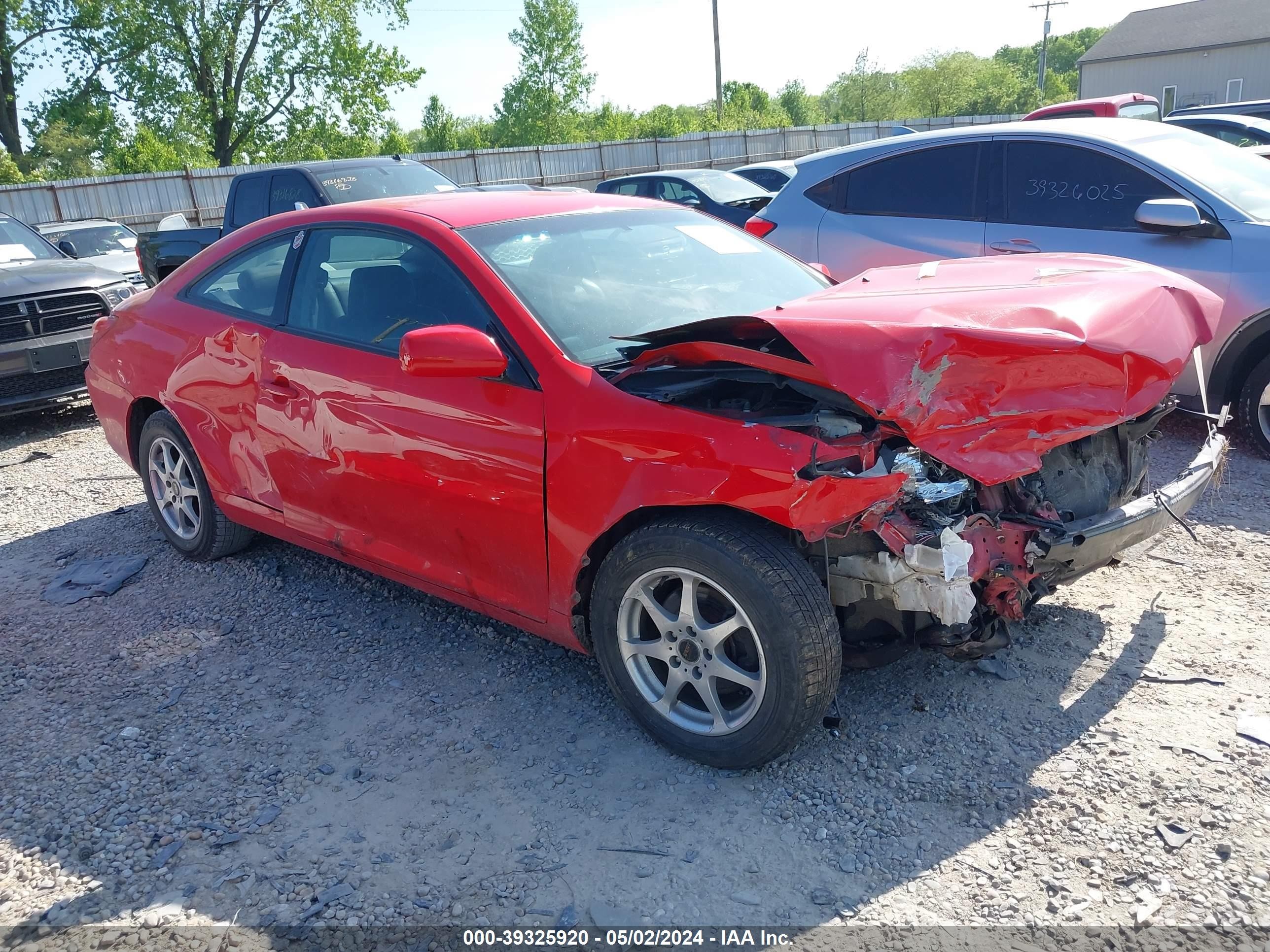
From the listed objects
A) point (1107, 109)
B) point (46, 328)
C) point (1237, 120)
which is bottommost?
point (46, 328)

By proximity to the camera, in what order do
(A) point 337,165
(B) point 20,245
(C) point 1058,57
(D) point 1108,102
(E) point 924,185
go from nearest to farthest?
1. (E) point 924,185
2. (D) point 1108,102
3. (B) point 20,245
4. (A) point 337,165
5. (C) point 1058,57

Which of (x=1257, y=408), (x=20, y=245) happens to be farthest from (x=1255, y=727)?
(x=20, y=245)

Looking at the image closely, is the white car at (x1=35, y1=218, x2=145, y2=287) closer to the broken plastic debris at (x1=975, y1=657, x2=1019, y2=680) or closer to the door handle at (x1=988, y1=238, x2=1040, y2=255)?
the door handle at (x1=988, y1=238, x2=1040, y2=255)

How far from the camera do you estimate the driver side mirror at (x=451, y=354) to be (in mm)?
3135

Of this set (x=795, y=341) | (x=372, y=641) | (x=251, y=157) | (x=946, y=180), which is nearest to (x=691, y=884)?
(x=795, y=341)

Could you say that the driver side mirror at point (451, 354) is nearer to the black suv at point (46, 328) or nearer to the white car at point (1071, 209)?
the white car at point (1071, 209)

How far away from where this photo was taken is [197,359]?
446cm

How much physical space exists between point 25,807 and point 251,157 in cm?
4070

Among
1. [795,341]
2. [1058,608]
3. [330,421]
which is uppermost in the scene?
[795,341]

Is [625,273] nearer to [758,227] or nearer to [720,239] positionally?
[720,239]

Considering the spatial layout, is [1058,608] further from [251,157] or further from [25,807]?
[251,157]

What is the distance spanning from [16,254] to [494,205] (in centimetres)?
744

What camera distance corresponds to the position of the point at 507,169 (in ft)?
95.3

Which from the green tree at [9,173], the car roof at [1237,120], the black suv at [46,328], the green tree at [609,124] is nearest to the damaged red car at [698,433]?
the black suv at [46,328]
